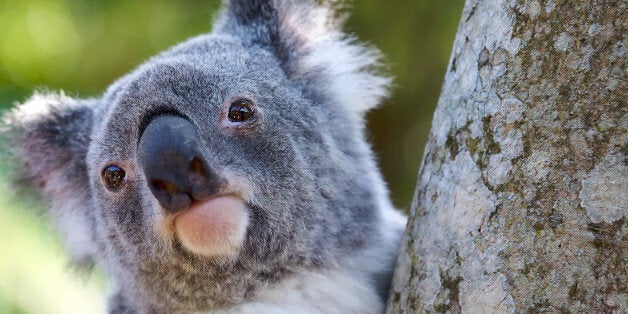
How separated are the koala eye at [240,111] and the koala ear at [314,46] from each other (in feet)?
1.55

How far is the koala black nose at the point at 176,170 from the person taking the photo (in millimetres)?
2150

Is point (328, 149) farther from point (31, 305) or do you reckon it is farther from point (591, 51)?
point (31, 305)

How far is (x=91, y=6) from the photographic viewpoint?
5023 millimetres

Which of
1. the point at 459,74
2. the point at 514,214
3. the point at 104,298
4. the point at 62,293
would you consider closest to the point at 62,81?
the point at 62,293

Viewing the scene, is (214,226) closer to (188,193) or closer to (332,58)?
(188,193)

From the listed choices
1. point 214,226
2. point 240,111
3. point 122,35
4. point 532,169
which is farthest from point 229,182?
point 122,35

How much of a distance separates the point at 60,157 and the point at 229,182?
45.7 inches

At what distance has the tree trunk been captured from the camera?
1.65 m

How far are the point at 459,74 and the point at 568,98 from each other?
43 centimetres

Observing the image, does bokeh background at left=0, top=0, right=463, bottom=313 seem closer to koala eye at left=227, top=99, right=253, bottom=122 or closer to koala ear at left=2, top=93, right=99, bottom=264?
koala ear at left=2, top=93, right=99, bottom=264

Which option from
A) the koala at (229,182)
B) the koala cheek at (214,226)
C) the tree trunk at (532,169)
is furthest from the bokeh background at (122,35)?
the tree trunk at (532,169)

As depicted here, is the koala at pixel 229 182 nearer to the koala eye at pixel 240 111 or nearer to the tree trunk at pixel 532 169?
the koala eye at pixel 240 111

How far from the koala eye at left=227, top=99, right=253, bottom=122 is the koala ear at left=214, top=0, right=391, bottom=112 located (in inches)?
18.6

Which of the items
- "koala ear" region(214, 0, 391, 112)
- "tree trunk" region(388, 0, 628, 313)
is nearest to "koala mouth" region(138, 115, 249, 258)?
"tree trunk" region(388, 0, 628, 313)
